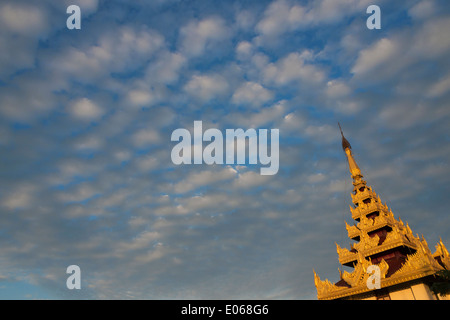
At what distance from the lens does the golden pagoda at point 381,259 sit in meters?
28.6

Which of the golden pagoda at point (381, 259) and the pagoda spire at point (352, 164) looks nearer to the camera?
the golden pagoda at point (381, 259)

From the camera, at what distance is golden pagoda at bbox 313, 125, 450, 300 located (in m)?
28.6

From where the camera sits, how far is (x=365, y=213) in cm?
3991

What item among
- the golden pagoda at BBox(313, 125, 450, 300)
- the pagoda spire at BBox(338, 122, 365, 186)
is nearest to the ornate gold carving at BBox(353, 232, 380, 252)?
the golden pagoda at BBox(313, 125, 450, 300)

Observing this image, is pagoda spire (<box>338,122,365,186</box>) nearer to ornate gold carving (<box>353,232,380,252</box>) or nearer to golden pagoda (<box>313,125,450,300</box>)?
golden pagoda (<box>313,125,450,300</box>)

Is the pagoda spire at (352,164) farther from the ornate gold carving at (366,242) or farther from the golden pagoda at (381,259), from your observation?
the ornate gold carving at (366,242)

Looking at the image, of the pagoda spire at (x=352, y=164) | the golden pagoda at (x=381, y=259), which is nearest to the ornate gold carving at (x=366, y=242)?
the golden pagoda at (x=381, y=259)

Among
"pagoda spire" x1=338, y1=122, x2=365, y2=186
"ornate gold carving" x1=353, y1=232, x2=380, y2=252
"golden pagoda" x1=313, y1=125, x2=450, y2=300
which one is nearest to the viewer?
"golden pagoda" x1=313, y1=125, x2=450, y2=300

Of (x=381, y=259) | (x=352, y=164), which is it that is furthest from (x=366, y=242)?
(x=352, y=164)

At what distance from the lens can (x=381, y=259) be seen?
3462 cm

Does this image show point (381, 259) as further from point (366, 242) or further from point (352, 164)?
point (352, 164)
